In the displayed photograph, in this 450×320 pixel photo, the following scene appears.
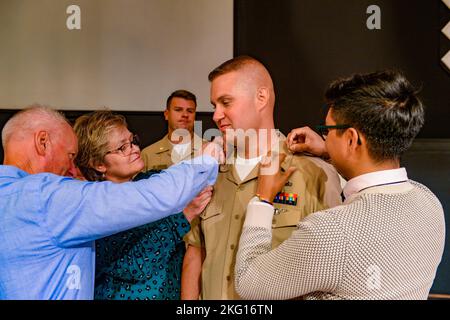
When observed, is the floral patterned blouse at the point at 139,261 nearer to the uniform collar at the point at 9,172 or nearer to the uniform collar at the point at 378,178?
the uniform collar at the point at 9,172

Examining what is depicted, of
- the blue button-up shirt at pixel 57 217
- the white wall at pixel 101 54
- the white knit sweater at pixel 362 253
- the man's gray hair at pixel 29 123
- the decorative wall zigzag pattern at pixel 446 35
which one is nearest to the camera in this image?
the white knit sweater at pixel 362 253

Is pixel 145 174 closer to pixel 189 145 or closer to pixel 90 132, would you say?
pixel 90 132

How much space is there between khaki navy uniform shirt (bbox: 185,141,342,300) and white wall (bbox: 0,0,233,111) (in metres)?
2.39

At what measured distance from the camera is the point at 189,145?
385 centimetres

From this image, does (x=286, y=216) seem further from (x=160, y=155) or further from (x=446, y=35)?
(x=446, y=35)

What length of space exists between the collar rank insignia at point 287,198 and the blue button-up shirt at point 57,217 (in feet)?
1.23

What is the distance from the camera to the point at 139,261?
1.76 meters

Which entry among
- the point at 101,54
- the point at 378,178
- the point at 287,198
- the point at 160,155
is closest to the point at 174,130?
the point at 160,155

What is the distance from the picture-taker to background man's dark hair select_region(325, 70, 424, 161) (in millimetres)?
1197

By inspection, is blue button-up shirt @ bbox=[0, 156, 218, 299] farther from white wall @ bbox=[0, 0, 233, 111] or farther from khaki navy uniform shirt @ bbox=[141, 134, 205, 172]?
white wall @ bbox=[0, 0, 233, 111]

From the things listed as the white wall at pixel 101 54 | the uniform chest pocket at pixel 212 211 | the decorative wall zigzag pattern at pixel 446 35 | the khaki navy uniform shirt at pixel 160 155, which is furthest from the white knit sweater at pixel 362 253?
the white wall at pixel 101 54

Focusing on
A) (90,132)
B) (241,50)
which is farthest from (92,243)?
(241,50)

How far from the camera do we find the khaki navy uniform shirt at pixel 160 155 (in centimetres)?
373

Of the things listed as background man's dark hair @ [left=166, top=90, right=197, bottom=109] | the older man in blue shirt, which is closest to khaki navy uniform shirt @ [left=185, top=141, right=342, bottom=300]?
the older man in blue shirt
